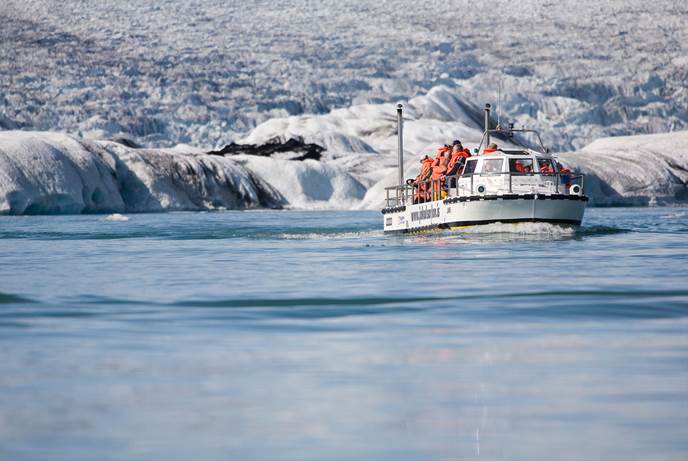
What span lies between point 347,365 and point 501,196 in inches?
854

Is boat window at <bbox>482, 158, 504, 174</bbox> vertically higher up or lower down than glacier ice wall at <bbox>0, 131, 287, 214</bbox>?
higher up

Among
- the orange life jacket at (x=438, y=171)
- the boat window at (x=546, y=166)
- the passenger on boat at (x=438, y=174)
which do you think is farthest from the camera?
the orange life jacket at (x=438, y=171)

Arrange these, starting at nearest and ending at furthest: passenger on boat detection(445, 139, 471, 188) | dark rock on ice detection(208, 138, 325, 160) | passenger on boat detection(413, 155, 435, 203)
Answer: passenger on boat detection(445, 139, 471, 188), passenger on boat detection(413, 155, 435, 203), dark rock on ice detection(208, 138, 325, 160)

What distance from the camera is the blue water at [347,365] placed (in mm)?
6090

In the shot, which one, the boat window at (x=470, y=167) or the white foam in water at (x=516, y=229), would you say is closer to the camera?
the white foam in water at (x=516, y=229)

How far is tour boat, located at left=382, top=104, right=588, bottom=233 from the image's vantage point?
2986 centimetres

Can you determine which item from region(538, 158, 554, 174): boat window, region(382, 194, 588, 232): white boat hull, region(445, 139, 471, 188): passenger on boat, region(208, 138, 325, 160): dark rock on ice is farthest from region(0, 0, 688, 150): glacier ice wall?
region(382, 194, 588, 232): white boat hull

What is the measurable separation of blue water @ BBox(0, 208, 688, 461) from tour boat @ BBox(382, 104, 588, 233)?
40.5 feet

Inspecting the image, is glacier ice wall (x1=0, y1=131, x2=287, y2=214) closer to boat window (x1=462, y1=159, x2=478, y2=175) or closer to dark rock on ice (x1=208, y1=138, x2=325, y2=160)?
dark rock on ice (x1=208, y1=138, x2=325, y2=160)

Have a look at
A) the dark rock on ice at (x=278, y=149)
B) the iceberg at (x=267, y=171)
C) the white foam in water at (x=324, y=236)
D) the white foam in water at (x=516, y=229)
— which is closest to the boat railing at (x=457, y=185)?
the white foam in water at (x=516, y=229)

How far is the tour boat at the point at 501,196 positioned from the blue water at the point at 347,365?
12.3 meters

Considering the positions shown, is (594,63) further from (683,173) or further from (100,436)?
(100,436)

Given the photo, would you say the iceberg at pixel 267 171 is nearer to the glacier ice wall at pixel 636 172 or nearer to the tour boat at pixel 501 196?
the glacier ice wall at pixel 636 172

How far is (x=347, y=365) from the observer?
8.24 m
